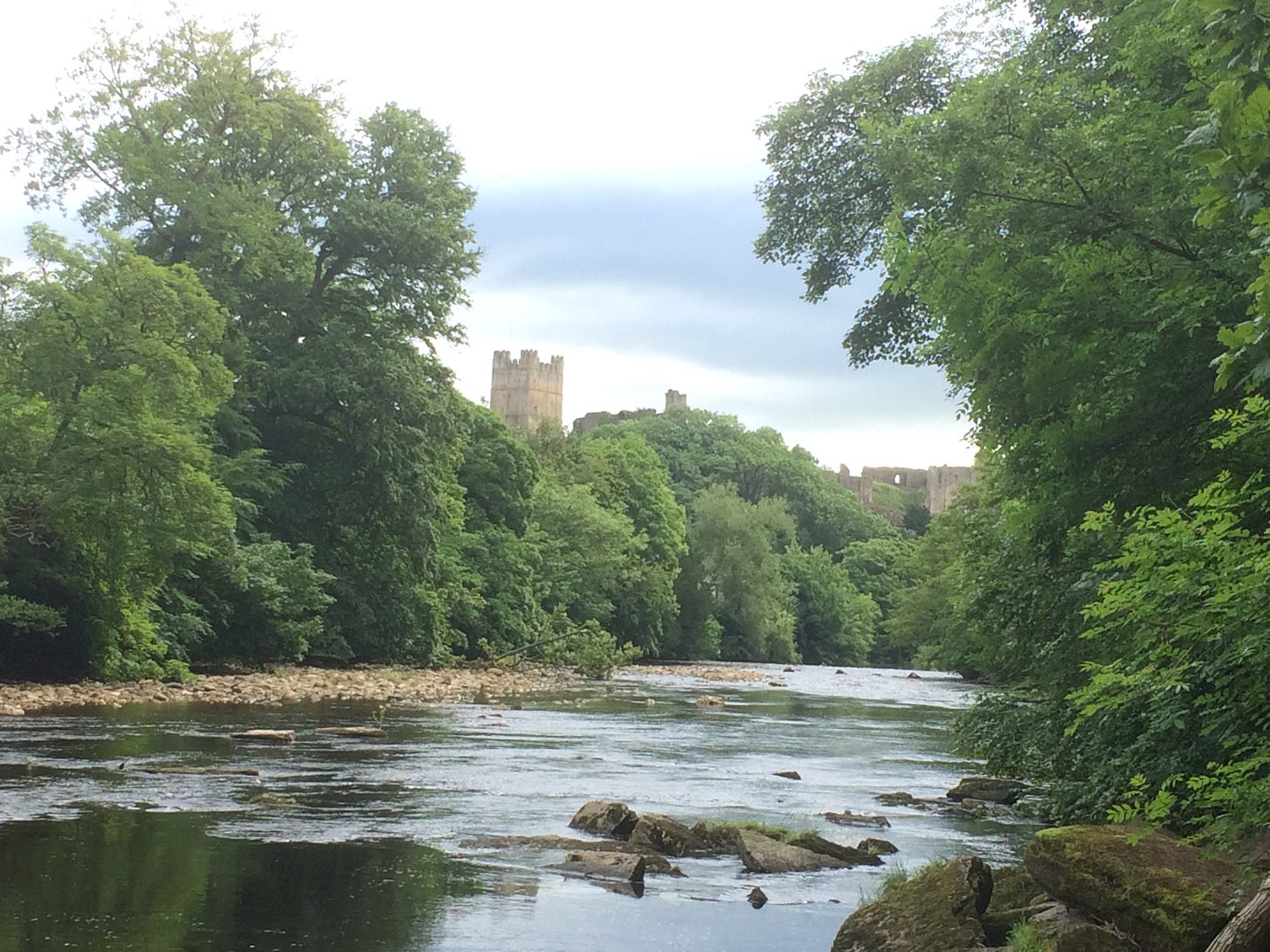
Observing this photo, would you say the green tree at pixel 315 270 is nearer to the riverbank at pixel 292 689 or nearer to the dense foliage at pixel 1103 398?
the riverbank at pixel 292 689

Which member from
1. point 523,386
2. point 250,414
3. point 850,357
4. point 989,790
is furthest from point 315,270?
point 523,386

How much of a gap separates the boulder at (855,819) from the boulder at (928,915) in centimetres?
540

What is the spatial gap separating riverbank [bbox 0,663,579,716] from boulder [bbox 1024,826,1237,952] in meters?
19.0

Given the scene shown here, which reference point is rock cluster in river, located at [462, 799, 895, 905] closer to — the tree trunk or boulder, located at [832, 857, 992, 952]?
boulder, located at [832, 857, 992, 952]

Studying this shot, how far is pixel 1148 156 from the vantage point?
482 inches

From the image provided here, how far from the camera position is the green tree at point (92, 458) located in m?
28.0

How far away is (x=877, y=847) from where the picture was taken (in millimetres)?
13656

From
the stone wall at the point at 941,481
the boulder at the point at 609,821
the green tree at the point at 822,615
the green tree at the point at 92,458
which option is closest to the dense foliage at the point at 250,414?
the green tree at the point at 92,458

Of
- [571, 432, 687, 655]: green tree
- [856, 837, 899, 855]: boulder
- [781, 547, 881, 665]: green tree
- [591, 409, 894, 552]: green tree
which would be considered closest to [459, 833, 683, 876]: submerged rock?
[856, 837, 899, 855]: boulder

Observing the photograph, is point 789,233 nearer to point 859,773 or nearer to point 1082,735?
point 859,773

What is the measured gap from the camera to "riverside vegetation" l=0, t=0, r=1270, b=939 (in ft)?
27.8

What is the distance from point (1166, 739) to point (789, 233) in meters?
18.3

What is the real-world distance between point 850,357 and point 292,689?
15377 millimetres

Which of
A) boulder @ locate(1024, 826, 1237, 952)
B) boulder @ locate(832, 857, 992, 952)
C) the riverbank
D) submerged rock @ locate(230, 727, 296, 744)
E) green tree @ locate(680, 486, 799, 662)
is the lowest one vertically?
the riverbank
